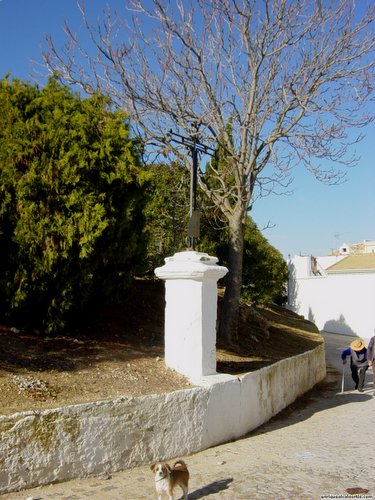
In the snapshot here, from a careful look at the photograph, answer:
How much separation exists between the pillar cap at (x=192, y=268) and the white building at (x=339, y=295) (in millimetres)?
23076

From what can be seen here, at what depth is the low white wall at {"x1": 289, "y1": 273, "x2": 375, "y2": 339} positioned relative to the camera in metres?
28.2

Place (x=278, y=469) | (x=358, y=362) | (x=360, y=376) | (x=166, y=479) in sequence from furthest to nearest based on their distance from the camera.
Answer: (x=358, y=362)
(x=360, y=376)
(x=278, y=469)
(x=166, y=479)

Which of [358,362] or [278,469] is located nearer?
[278,469]

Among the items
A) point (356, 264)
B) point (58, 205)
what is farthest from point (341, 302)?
point (58, 205)

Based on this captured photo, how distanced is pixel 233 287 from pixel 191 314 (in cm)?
449

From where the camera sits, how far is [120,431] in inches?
207

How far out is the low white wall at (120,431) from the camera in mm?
4602

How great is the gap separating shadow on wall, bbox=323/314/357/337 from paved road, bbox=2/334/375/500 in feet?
72.1

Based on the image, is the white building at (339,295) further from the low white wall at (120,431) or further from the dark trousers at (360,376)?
the low white wall at (120,431)

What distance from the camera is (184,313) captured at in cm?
675

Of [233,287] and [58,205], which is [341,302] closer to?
[233,287]

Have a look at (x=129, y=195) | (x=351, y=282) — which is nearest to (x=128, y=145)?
(x=129, y=195)

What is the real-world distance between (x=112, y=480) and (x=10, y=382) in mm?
1461

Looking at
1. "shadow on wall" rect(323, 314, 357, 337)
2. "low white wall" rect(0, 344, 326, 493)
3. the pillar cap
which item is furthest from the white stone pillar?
"shadow on wall" rect(323, 314, 357, 337)
